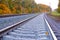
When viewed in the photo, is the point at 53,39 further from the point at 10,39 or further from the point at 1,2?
the point at 1,2

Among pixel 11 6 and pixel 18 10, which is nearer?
pixel 11 6

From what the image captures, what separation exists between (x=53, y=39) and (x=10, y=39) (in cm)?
174

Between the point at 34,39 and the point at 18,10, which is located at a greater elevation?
the point at 34,39

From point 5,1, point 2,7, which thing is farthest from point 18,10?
point 2,7

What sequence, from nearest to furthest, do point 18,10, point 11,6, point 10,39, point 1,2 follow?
1. point 10,39
2. point 1,2
3. point 11,6
4. point 18,10

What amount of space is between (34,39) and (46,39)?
46 centimetres

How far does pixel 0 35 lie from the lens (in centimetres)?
726

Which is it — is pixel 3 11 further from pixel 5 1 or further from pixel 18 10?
pixel 18 10

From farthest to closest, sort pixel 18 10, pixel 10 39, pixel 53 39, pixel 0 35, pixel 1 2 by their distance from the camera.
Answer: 1. pixel 18 10
2. pixel 1 2
3. pixel 0 35
4. pixel 10 39
5. pixel 53 39

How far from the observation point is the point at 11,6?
50.5 metres

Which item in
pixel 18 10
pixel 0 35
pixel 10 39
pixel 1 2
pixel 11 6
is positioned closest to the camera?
pixel 10 39

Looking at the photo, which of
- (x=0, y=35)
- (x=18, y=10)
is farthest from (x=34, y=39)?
(x=18, y=10)

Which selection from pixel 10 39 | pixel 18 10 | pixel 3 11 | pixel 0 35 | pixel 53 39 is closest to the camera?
pixel 53 39

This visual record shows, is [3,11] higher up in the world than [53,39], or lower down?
lower down
